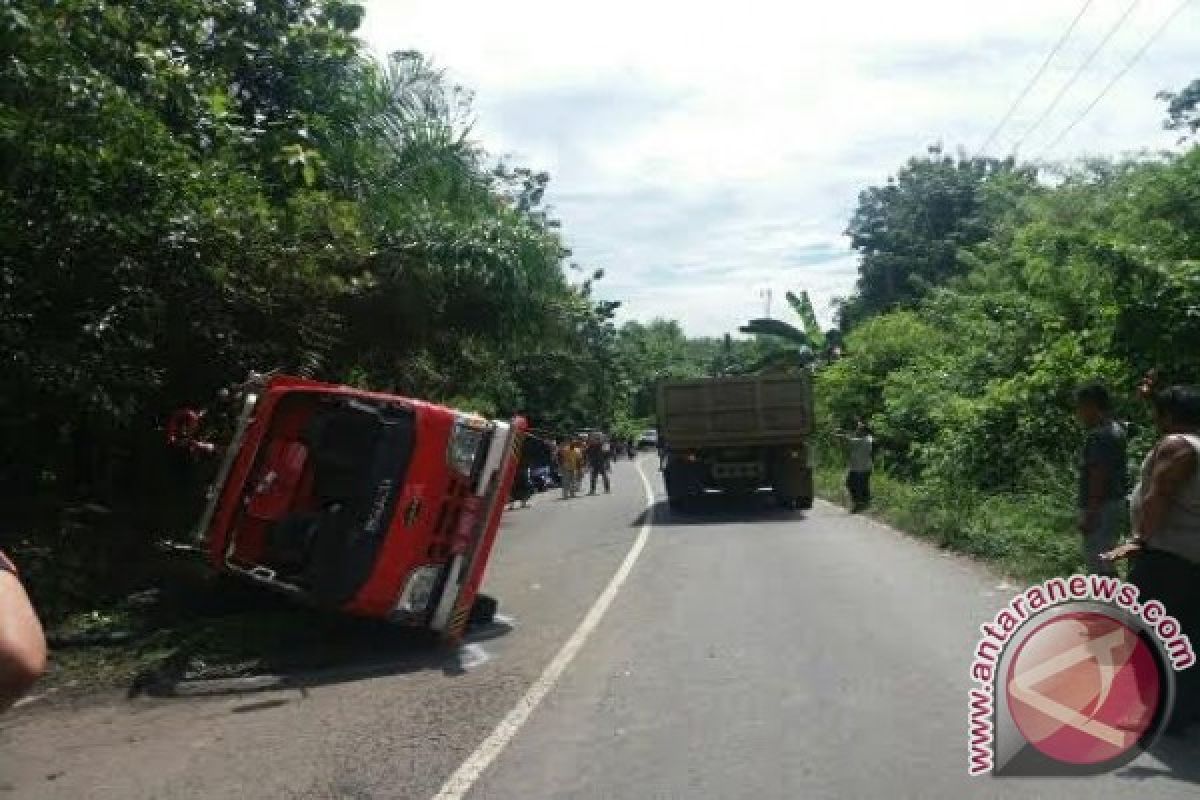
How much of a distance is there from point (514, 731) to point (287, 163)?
7630mm

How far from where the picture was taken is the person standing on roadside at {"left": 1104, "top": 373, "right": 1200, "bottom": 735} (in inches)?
188

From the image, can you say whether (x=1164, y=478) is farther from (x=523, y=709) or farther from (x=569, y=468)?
(x=569, y=468)

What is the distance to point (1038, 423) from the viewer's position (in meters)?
14.0

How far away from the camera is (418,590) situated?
7527mm

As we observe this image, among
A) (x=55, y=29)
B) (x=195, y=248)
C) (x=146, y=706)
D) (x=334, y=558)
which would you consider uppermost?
(x=55, y=29)

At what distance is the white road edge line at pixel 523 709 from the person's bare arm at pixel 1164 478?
127 inches

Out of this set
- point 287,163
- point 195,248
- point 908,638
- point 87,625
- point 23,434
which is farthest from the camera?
point 287,163

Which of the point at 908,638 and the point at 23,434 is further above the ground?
the point at 23,434

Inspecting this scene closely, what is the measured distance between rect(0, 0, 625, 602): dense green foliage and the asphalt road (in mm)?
3622

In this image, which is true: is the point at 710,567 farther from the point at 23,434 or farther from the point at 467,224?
the point at 23,434

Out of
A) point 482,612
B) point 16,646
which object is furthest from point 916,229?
point 16,646

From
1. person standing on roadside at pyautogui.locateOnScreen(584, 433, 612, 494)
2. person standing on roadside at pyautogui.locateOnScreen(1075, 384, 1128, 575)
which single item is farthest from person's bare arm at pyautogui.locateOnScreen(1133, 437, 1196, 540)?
person standing on roadside at pyautogui.locateOnScreen(584, 433, 612, 494)

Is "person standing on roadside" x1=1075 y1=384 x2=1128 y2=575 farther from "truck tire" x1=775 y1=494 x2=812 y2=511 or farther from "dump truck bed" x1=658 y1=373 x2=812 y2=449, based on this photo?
"truck tire" x1=775 y1=494 x2=812 y2=511

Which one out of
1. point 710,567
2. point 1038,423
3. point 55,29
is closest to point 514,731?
point 55,29
